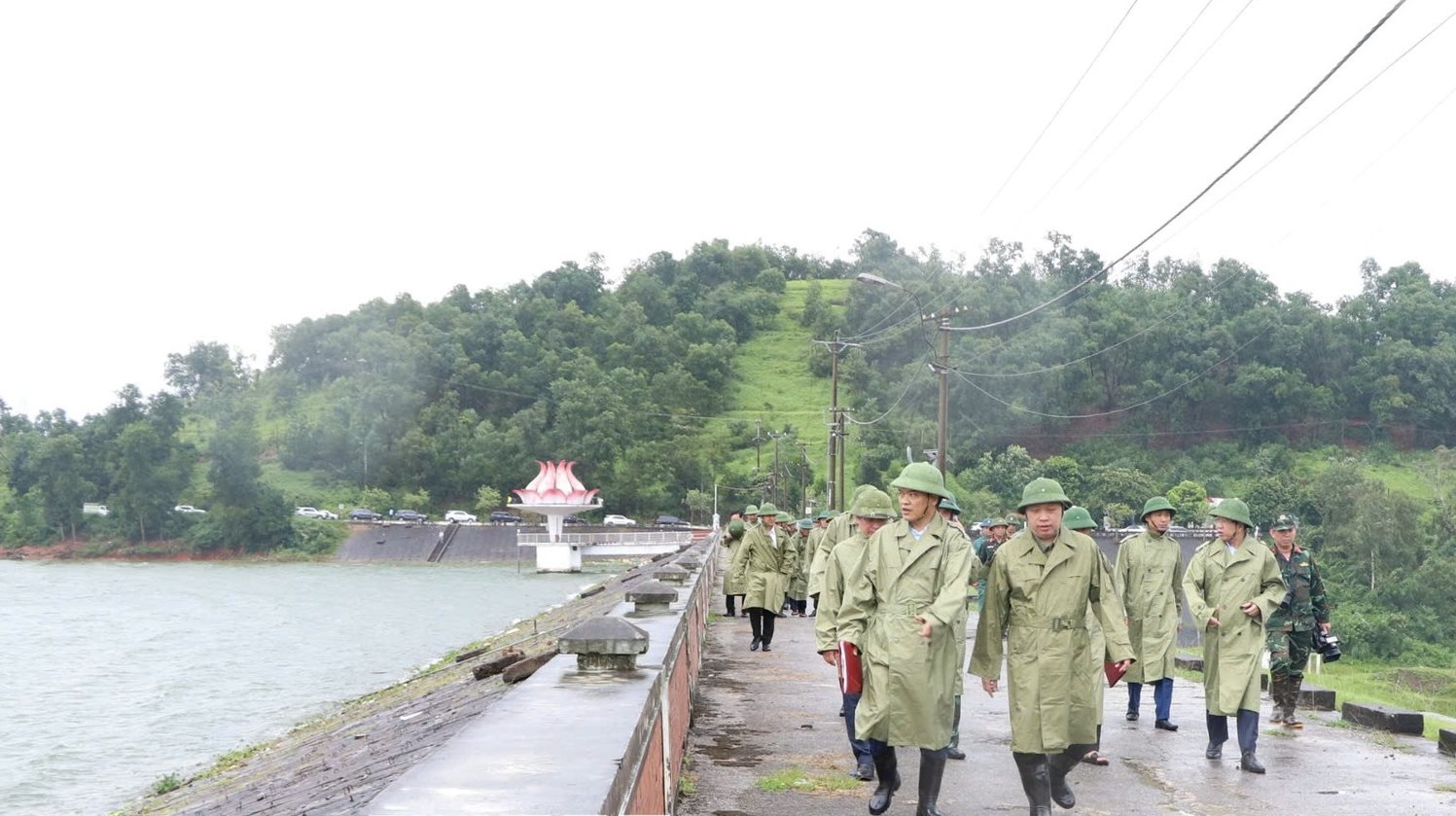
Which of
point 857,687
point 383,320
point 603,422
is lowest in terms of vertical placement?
point 857,687

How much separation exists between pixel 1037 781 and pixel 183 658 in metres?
30.6

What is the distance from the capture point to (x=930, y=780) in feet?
23.1

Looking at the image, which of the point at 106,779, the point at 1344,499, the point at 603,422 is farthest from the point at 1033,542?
the point at 603,422

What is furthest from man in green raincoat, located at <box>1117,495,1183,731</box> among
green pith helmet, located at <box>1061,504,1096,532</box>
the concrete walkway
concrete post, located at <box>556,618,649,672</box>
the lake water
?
the lake water

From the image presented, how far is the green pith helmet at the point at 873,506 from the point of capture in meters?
8.69

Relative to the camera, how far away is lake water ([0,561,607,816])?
20.0 meters

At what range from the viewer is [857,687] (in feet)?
24.7

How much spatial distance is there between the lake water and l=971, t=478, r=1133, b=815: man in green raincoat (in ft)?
44.4

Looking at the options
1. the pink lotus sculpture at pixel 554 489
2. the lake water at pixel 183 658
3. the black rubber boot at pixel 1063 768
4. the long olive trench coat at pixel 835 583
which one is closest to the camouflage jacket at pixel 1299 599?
the black rubber boot at pixel 1063 768

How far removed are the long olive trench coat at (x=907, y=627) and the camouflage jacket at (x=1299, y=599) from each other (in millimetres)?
4771

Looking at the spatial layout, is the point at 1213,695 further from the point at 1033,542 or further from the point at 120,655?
the point at 120,655

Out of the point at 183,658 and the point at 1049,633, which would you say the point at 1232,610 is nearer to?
the point at 1049,633

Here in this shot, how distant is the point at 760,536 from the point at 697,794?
31.7 ft

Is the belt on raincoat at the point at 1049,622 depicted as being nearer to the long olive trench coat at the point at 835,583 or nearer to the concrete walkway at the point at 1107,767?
A: the long olive trench coat at the point at 835,583
